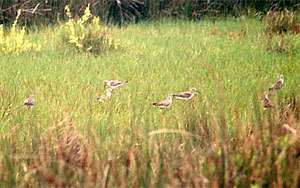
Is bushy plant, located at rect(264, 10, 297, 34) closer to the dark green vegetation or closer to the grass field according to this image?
the grass field

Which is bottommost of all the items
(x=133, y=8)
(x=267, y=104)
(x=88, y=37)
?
(x=133, y=8)

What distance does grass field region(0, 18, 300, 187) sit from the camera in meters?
2.68

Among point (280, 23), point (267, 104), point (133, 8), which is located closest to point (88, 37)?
point (280, 23)

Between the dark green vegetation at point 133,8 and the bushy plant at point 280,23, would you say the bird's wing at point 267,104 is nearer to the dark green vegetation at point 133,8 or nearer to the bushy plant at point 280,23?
the bushy plant at point 280,23

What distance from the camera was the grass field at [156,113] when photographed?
2.68 meters

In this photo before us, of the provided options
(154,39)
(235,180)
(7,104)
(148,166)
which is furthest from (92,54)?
(235,180)

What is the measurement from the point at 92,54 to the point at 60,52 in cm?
41

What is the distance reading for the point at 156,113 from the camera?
14.9 feet

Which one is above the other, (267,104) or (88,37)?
(267,104)

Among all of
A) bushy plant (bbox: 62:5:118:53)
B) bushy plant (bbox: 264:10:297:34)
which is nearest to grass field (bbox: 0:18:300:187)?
bushy plant (bbox: 62:5:118:53)

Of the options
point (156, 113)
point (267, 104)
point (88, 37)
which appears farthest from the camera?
point (88, 37)

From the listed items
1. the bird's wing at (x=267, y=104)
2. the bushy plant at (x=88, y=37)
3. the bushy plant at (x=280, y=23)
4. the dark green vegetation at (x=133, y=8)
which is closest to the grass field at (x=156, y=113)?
the bird's wing at (x=267, y=104)

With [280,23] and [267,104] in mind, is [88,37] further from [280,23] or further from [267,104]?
[267,104]

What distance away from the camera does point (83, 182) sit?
2.70 metres
